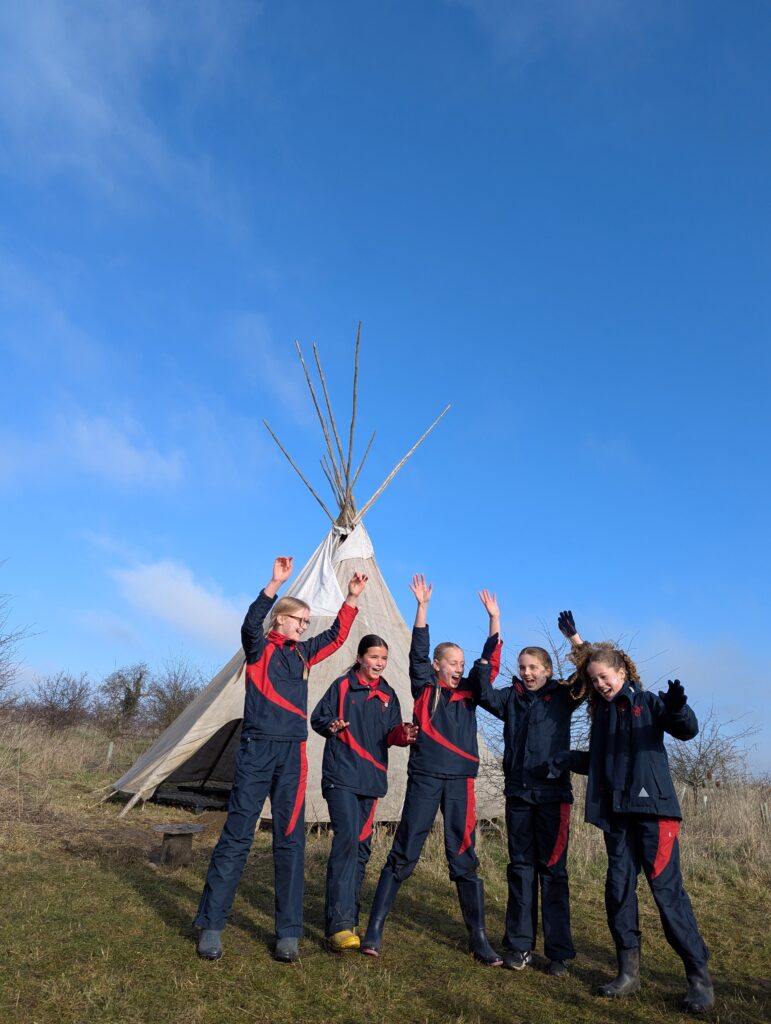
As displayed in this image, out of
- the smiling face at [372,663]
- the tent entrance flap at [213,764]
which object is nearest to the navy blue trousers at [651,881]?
the smiling face at [372,663]

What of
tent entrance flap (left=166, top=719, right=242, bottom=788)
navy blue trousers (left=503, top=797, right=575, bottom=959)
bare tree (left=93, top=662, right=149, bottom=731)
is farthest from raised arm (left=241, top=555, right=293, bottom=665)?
bare tree (left=93, top=662, right=149, bottom=731)

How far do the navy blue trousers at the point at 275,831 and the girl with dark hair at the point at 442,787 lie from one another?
0.43 meters

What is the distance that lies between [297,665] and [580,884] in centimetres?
302

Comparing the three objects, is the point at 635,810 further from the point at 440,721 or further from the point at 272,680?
Answer: the point at 272,680

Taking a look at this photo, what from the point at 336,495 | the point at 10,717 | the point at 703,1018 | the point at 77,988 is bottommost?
the point at 77,988

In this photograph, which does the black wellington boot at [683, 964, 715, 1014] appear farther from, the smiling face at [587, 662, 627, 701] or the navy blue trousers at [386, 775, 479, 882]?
the smiling face at [587, 662, 627, 701]

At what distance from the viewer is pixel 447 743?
386cm

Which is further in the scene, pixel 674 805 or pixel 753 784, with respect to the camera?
pixel 753 784

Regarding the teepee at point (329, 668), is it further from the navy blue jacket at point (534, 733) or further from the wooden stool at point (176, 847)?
the navy blue jacket at point (534, 733)

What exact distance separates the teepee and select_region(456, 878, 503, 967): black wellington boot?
128 inches

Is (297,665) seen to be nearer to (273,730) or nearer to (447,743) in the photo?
(273,730)

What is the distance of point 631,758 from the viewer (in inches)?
132

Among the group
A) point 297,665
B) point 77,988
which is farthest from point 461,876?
point 77,988

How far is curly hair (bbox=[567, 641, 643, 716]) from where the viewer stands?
11.6ft
